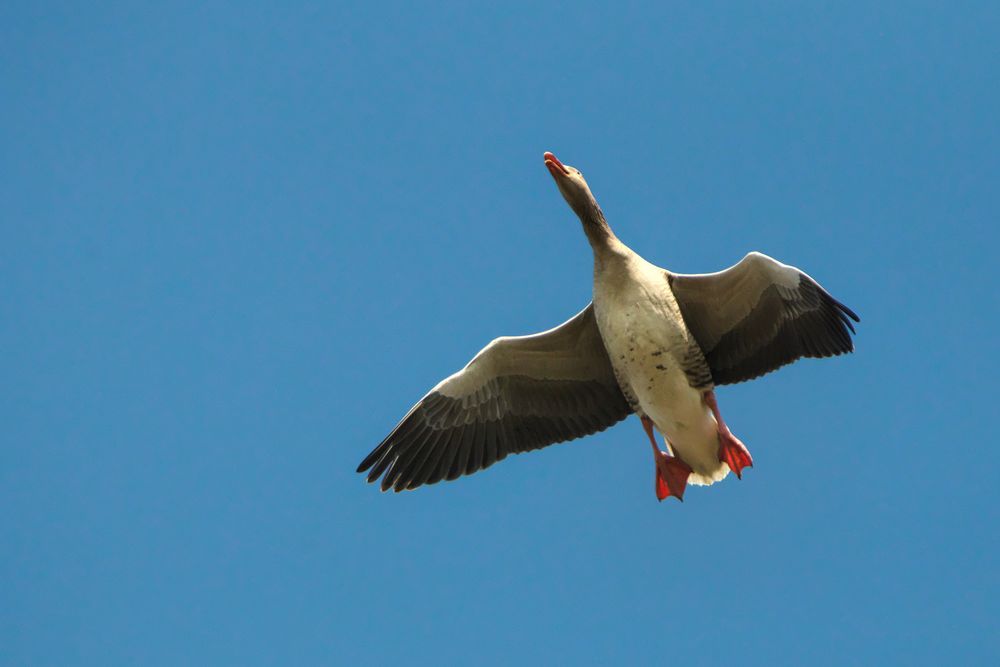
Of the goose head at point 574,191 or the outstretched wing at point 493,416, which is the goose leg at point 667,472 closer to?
the outstretched wing at point 493,416

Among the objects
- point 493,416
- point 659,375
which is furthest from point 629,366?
point 493,416

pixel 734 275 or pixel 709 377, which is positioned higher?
pixel 734 275

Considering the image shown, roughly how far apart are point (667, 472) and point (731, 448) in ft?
2.52

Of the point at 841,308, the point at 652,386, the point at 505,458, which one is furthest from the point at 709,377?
the point at 505,458

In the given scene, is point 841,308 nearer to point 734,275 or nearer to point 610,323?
point 734,275

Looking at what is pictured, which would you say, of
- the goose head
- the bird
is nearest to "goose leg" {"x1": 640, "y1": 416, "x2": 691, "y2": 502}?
the bird

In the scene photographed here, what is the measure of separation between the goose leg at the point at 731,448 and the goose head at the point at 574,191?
2234 mm

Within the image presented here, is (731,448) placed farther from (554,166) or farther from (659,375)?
(554,166)

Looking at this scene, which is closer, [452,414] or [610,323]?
[610,323]

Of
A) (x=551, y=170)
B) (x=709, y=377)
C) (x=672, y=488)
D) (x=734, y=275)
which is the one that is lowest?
(x=672, y=488)

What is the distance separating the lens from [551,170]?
1319 centimetres

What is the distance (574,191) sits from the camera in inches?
519

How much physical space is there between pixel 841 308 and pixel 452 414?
434cm

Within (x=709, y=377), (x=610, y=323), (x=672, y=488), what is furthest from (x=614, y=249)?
(x=672, y=488)
